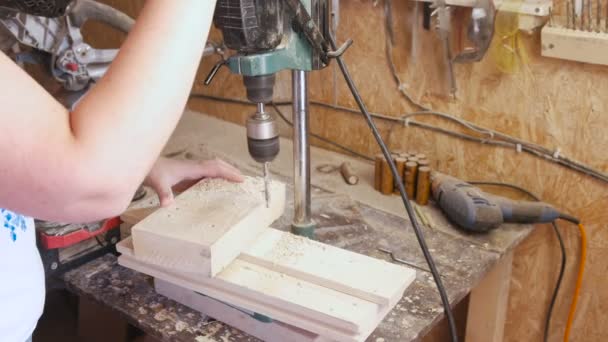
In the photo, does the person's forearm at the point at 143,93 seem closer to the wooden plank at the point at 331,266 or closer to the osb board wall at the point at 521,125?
the wooden plank at the point at 331,266

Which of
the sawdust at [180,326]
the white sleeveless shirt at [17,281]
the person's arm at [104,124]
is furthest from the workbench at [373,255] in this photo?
the person's arm at [104,124]

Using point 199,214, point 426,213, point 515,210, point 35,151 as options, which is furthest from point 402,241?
point 35,151

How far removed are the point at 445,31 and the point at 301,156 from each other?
448 mm

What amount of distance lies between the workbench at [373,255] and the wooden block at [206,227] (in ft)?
0.32

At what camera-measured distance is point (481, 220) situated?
1.18 m

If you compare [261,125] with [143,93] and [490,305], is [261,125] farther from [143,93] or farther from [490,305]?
[490,305]

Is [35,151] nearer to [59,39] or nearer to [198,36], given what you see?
[198,36]

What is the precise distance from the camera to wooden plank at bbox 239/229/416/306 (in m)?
0.86

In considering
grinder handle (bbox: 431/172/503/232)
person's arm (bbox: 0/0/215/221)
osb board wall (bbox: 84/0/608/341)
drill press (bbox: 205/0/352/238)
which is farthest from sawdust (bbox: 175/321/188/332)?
osb board wall (bbox: 84/0/608/341)

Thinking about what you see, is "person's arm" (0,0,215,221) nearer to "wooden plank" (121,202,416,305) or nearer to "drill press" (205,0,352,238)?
"drill press" (205,0,352,238)

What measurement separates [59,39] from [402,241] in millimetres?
837

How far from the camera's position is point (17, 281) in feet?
2.35

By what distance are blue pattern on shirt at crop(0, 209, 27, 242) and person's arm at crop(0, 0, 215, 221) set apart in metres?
0.21

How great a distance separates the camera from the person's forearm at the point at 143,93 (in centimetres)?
50
